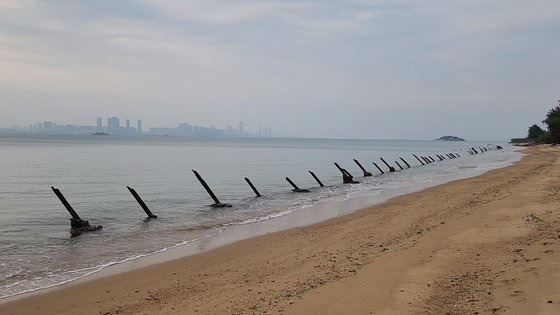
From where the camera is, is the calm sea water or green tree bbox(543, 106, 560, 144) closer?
the calm sea water

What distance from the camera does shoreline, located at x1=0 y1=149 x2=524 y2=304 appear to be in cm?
1062

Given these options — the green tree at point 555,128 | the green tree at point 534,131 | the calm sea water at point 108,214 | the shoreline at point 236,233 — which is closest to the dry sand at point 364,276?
the shoreline at point 236,233

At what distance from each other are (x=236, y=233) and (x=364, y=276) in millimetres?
8475

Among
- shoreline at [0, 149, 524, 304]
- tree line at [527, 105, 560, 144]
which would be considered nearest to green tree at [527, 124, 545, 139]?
tree line at [527, 105, 560, 144]

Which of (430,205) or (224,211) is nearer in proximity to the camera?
(430,205)

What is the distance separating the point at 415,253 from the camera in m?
9.34

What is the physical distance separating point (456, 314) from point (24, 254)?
38.7 feet

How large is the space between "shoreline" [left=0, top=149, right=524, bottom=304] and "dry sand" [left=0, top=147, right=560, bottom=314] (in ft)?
1.52

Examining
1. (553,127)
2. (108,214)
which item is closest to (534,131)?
(553,127)

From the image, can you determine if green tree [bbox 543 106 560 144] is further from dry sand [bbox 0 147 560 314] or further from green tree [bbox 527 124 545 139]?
dry sand [bbox 0 147 560 314]

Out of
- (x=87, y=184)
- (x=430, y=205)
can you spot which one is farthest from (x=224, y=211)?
(x=87, y=184)

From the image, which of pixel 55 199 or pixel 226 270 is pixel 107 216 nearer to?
pixel 55 199

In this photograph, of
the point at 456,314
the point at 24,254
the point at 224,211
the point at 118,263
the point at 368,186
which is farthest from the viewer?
the point at 368,186

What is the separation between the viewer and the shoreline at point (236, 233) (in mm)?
10616
